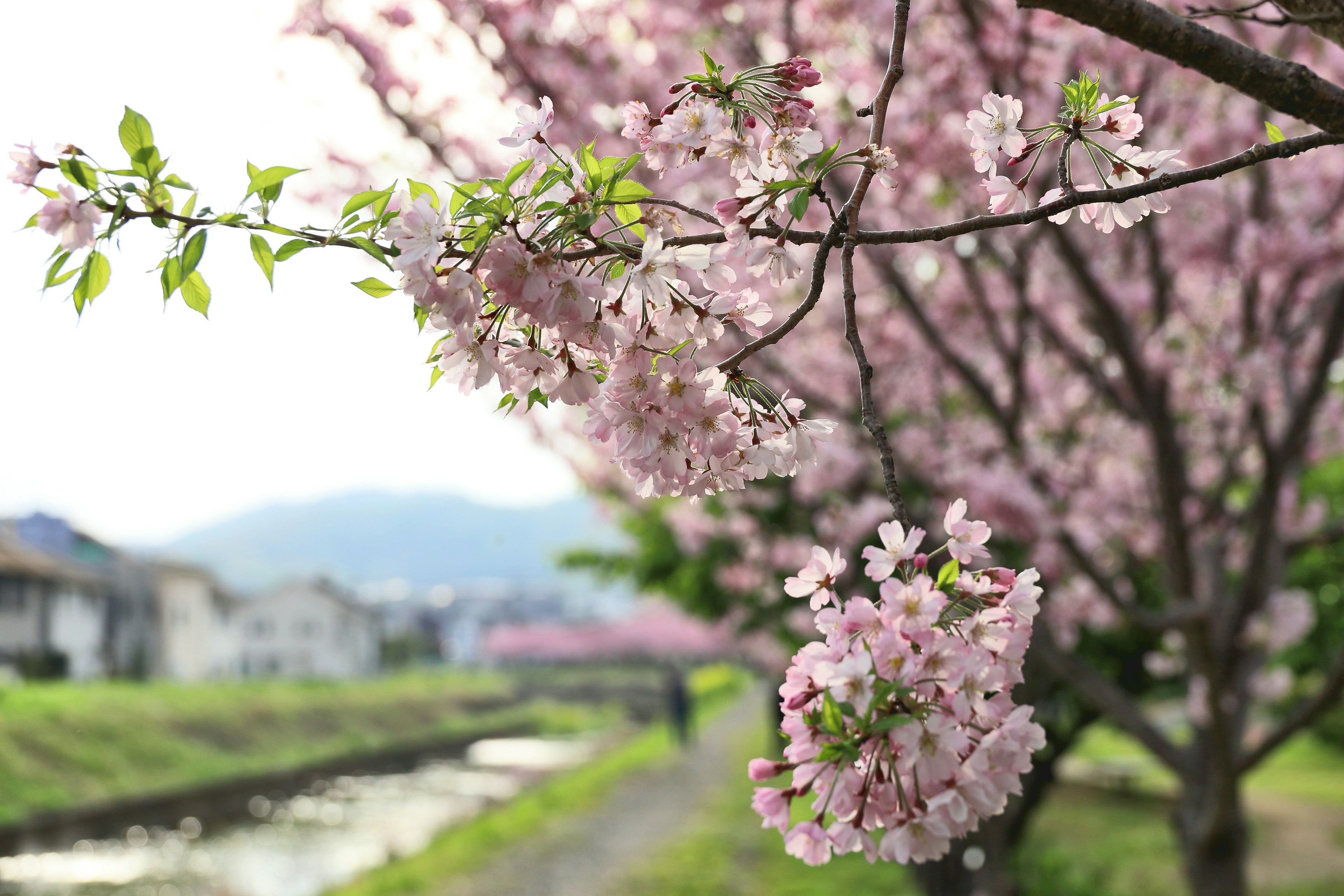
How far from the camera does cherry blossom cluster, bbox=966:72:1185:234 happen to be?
1339 mm

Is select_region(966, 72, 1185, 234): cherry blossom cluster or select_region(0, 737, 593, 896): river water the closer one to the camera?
select_region(966, 72, 1185, 234): cherry blossom cluster

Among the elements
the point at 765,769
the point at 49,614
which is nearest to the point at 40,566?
the point at 49,614

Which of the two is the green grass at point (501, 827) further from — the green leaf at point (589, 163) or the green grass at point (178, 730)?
the green leaf at point (589, 163)

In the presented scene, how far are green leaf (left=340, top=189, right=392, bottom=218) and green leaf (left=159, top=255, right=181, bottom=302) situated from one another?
19cm

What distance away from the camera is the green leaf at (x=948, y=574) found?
3.55 ft

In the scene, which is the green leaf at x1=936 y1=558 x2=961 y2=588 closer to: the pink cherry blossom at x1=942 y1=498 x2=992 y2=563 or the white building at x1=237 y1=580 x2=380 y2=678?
the pink cherry blossom at x1=942 y1=498 x2=992 y2=563

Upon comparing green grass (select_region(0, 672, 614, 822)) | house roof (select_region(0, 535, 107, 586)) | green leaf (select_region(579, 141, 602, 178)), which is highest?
house roof (select_region(0, 535, 107, 586))

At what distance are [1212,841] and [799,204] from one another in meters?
4.64

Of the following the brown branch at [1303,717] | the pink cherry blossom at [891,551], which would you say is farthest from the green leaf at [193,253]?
the brown branch at [1303,717]

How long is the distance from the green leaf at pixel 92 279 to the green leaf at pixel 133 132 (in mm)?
122

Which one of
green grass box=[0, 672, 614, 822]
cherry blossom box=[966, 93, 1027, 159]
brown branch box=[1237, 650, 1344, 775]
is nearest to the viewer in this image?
cherry blossom box=[966, 93, 1027, 159]

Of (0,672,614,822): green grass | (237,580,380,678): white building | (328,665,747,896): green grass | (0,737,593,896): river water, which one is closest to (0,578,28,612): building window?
(0,672,614,822): green grass

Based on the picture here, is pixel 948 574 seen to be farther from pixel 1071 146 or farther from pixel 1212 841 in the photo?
pixel 1212 841

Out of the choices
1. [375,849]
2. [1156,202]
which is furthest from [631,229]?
[375,849]
